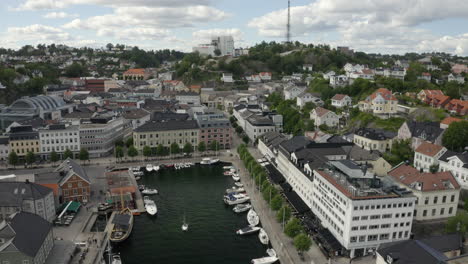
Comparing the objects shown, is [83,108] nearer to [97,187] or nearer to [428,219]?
[97,187]

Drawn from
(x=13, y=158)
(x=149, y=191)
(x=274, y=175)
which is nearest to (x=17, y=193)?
(x=149, y=191)

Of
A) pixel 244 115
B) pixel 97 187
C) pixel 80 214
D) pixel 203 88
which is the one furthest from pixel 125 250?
pixel 203 88

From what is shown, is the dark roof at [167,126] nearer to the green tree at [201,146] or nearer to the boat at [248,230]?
the green tree at [201,146]

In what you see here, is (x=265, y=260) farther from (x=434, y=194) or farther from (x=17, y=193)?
(x=17, y=193)

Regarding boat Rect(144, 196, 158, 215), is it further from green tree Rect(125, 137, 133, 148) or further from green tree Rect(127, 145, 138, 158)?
green tree Rect(125, 137, 133, 148)

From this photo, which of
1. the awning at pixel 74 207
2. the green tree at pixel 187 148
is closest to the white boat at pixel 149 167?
the green tree at pixel 187 148

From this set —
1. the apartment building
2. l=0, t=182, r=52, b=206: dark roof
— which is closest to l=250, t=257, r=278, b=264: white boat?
l=0, t=182, r=52, b=206: dark roof
